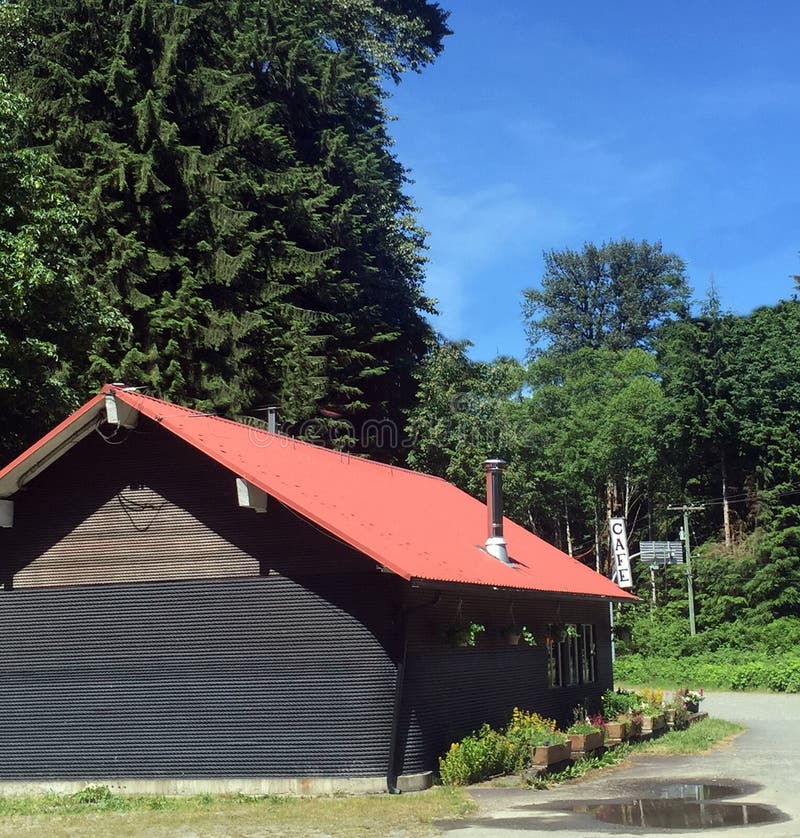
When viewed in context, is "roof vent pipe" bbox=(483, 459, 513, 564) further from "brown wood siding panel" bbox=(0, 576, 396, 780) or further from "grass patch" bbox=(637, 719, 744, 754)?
"brown wood siding panel" bbox=(0, 576, 396, 780)

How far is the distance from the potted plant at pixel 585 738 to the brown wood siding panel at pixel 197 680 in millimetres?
4490

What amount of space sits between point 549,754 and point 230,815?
5651mm

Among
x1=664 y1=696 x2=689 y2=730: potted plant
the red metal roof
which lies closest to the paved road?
x1=664 y1=696 x2=689 y2=730: potted plant

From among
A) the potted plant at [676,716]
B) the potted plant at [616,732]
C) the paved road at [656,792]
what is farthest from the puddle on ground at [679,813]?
the potted plant at [676,716]

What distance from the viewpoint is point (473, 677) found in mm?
19156

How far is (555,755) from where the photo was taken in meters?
18.5

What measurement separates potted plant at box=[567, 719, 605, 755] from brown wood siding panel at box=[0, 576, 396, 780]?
4490 millimetres

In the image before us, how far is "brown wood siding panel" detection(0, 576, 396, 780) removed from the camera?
16.8 metres

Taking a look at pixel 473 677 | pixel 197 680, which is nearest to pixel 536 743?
pixel 473 677

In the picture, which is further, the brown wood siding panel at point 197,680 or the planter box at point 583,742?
the planter box at point 583,742

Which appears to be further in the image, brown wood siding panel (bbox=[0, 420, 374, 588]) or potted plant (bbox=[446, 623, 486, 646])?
potted plant (bbox=[446, 623, 486, 646])

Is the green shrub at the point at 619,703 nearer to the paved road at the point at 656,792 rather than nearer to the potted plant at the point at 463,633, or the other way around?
the paved road at the point at 656,792

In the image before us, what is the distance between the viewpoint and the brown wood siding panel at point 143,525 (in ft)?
57.3

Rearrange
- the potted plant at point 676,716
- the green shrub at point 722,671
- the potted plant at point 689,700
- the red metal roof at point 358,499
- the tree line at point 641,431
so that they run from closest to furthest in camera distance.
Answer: the red metal roof at point 358,499 < the potted plant at point 676,716 < the potted plant at point 689,700 < the green shrub at point 722,671 < the tree line at point 641,431
